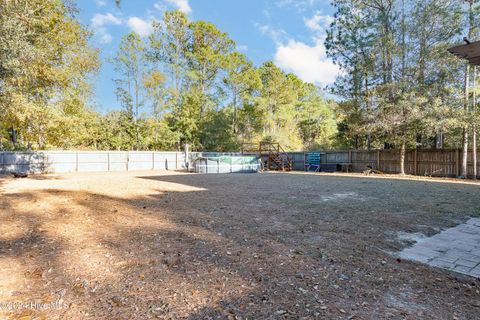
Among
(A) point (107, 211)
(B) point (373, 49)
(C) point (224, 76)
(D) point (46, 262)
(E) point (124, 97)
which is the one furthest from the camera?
(C) point (224, 76)

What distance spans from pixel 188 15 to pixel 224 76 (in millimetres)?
5958

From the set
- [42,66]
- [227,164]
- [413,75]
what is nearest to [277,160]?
[227,164]

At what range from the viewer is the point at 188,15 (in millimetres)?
23234

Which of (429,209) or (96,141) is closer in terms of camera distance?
(429,209)

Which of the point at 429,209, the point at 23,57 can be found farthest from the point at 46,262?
the point at 429,209

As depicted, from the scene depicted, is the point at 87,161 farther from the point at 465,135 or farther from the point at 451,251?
the point at 465,135

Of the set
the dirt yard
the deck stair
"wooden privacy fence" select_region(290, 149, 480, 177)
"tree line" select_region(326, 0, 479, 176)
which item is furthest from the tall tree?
the dirt yard

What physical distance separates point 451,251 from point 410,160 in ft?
44.8

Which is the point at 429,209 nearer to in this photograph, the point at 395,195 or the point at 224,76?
the point at 395,195

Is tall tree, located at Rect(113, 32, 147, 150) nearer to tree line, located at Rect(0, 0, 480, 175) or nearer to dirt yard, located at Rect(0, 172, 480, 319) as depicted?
tree line, located at Rect(0, 0, 480, 175)

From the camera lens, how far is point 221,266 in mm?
2611

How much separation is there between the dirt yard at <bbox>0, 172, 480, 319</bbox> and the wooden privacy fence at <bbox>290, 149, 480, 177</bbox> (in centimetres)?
1005

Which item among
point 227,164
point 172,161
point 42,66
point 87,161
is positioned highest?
point 42,66

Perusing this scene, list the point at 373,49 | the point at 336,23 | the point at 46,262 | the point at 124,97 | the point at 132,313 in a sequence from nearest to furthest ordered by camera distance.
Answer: the point at 132,313 → the point at 46,262 → the point at 373,49 → the point at 336,23 → the point at 124,97
